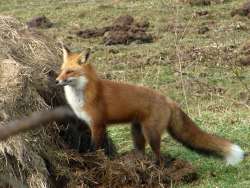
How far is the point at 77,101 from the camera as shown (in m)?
6.66

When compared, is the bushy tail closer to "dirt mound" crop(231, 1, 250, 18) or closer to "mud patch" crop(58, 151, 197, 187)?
"mud patch" crop(58, 151, 197, 187)

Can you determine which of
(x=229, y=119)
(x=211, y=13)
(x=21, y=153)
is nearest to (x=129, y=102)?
(x=21, y=153)

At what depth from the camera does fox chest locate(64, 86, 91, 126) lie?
665 centimetres

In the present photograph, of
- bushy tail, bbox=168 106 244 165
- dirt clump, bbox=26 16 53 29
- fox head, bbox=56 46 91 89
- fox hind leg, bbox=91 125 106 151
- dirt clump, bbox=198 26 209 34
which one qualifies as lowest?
dirt clump, bbox=198 26 209 34

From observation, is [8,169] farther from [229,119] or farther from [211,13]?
[211,13]

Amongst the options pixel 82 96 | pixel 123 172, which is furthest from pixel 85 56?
pixel 123 172

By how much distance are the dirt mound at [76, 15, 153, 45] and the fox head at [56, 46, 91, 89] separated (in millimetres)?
11707

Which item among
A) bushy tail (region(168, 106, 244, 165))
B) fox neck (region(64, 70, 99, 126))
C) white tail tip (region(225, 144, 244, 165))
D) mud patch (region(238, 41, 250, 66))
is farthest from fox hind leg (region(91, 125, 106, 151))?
mud patch (region(238, 41, 250, 66))

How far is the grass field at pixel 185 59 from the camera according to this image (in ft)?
27.6

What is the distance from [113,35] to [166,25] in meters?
2.15

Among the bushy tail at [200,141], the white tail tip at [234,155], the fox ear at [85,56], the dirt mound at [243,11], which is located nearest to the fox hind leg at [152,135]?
the bushy tail at [200,141]

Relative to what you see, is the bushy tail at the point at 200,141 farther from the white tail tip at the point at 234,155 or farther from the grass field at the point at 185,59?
the grass field at the point at 185,59

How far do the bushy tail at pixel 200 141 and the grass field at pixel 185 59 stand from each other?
238 mm

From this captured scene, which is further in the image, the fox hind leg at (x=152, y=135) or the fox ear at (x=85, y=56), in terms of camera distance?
the fox hind leg at (x=152, y=135)
